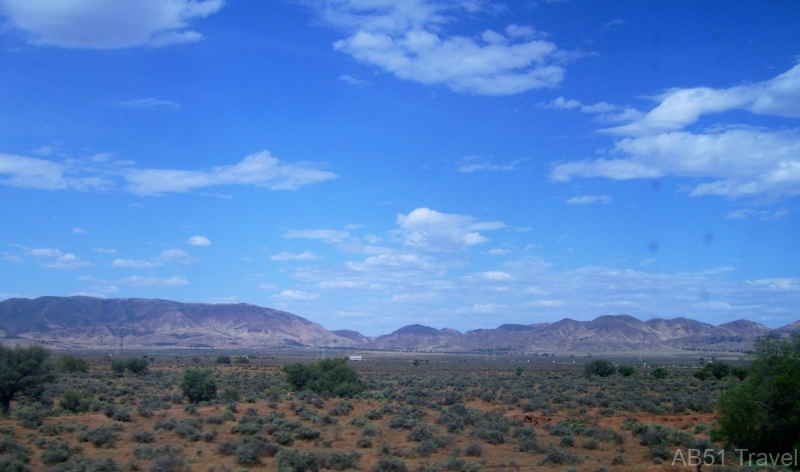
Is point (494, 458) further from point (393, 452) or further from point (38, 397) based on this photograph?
point (38, 397)

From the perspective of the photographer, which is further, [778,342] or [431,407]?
[431,407]

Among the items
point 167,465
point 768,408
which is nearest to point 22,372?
point 167,465

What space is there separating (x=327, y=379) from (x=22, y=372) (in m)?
17.7

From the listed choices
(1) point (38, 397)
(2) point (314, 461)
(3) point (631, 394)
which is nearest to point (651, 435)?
(2) point (314, 461)

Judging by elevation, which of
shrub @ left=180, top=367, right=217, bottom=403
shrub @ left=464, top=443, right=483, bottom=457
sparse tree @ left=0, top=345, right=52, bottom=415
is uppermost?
sparse tree @ left=0, top=345, right=52, bottom=415

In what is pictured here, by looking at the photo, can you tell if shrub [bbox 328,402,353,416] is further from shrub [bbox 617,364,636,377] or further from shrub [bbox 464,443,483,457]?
shrub [bbox 617,364,636,377]

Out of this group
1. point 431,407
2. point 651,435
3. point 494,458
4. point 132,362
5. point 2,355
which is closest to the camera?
point 494,458

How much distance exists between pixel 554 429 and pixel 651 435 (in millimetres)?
3982

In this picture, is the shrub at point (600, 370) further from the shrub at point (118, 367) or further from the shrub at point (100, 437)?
the shrub at point (100, 437)

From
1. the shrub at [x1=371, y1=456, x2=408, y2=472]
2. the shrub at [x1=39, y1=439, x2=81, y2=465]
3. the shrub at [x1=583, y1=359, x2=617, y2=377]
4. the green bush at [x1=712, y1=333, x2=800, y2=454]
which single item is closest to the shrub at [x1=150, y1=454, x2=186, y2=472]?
the shrub at [x1=39, y1=439, x2=81, y2=465]

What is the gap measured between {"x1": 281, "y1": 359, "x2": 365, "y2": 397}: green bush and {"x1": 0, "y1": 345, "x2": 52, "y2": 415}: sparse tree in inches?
617

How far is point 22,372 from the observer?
31109 mm

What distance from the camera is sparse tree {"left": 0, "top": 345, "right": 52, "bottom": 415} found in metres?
30.4

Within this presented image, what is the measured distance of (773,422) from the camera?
17.9m
